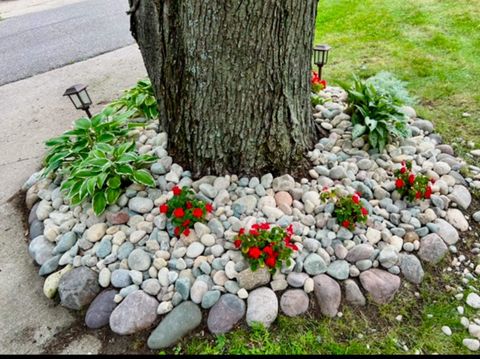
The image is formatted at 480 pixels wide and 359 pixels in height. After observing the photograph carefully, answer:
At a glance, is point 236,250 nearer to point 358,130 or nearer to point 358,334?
point 358,334

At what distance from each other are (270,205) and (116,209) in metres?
0.92

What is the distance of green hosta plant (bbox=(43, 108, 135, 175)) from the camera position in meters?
2.24

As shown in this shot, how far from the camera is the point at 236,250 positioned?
179 centimetres

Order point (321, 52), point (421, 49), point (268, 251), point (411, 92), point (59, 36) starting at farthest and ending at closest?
point (59, 36) → point (421, 49) → point (411, 92) → point (321, 52) → point (268, 251)

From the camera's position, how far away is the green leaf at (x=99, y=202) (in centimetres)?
194

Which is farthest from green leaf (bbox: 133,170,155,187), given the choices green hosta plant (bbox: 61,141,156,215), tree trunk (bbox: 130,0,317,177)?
tree trunk (bbox: 130,0,317,177)

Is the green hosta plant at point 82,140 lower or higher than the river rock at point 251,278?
higher

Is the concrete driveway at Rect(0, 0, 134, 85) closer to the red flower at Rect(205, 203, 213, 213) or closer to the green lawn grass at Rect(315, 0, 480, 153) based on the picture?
the green lawn grass at Rect(315, 0, 480, 153)

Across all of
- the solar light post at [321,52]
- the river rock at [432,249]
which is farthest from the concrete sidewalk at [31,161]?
the solar light post at [321,52]

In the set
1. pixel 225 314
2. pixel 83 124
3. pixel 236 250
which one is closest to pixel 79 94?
pixel 83 124

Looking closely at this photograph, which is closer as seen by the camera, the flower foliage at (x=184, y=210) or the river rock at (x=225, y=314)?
the river rock at (x=225, y=314)

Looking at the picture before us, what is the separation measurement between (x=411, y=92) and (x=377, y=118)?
1168mm

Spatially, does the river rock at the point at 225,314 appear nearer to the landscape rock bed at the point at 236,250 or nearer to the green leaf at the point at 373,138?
the landscape rock bed at the point at 236,250

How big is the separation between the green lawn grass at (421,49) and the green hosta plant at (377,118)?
0.58 meters
